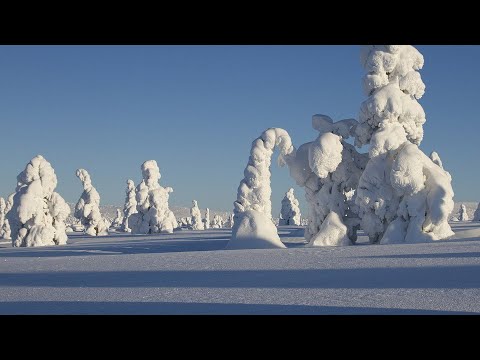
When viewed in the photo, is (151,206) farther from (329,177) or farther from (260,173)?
(329,177)

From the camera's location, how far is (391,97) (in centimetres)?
1736

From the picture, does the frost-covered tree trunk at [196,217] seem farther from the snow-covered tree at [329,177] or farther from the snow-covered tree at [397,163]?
the snow-covered tree at [397,163]

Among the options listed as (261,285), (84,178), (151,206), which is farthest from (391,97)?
(84,178)

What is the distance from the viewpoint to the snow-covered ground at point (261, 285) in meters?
5.55

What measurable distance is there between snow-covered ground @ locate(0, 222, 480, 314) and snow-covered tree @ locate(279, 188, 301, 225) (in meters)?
46.5

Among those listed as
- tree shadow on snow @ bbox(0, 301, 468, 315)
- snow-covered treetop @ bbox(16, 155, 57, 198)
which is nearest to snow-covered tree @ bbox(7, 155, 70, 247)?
snow-covered treetop @ bbox(16, 155, 57, 198)

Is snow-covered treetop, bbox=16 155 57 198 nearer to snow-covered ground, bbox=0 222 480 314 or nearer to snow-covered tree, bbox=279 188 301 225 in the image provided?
snow-covered ground, bbox=0 222 480 314

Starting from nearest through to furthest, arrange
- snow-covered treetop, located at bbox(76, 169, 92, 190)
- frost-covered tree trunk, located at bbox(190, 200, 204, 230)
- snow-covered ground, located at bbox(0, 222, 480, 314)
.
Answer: snow-covered ground, located at bbox(0, 222, 480, 314) → snow-covered treetop, located at bbox(76, 169, 92, 190) → frost-covered tree trunk, located at bbox(190, 200, 204, 230)

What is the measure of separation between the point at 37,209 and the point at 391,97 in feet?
61.3

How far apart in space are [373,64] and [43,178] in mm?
18842

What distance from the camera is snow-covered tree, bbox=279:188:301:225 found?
57500mm

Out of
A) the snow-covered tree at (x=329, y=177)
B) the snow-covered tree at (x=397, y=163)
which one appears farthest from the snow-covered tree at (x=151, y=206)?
the snow-covered tree at (x=397, y=163)
